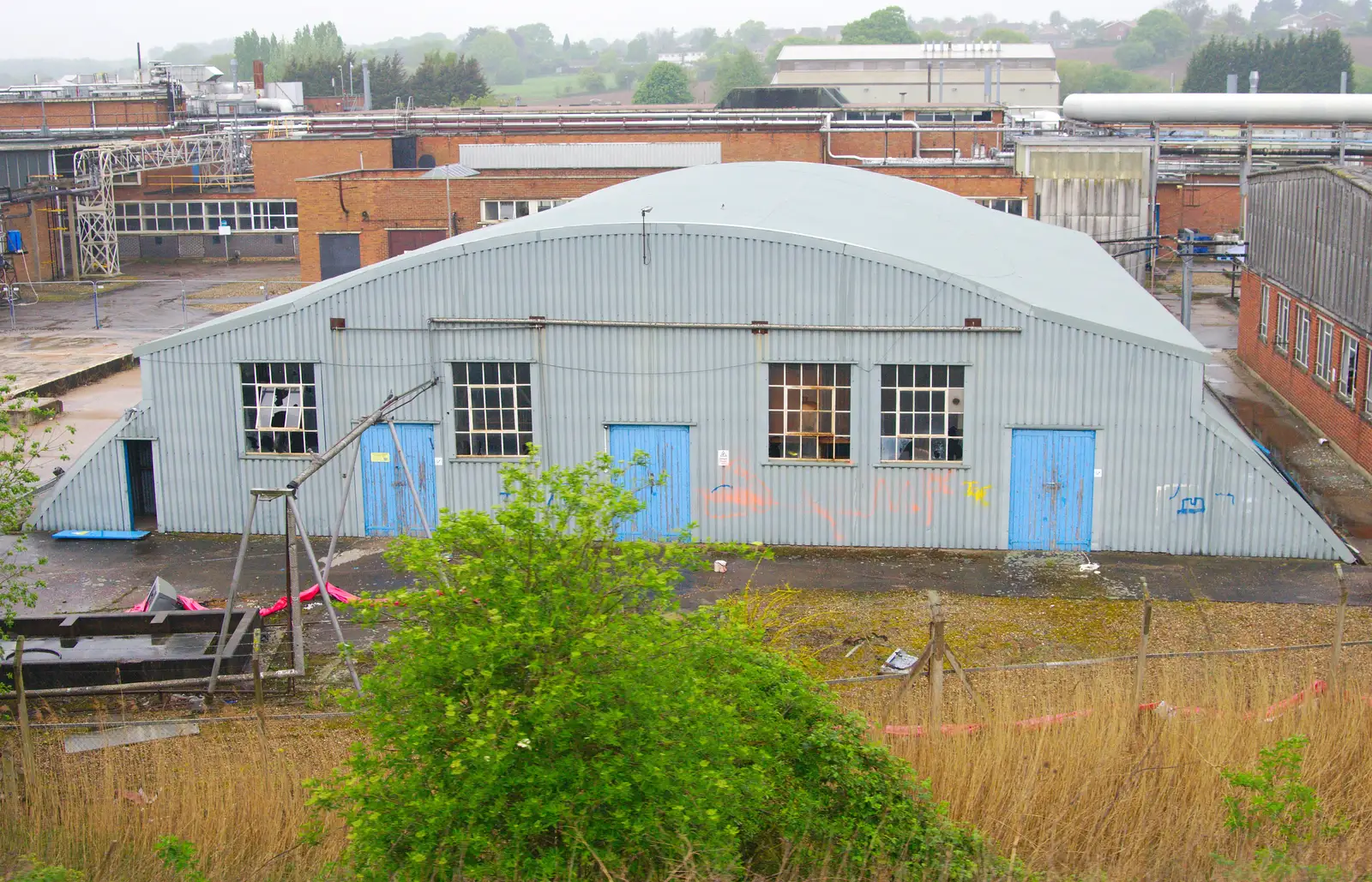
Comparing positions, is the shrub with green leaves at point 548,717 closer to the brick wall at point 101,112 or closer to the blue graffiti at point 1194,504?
the blue graffiti at point 1194,504

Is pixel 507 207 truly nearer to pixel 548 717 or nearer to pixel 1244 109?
pixel 1244 109

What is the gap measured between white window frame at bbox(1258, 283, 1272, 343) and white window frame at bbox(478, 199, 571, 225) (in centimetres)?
2055

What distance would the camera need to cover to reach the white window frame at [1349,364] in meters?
24.2

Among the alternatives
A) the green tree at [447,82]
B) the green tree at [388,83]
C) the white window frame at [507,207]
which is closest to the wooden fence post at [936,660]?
Result: the white window frame at [507,207]

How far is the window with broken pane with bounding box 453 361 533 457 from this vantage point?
20.7m

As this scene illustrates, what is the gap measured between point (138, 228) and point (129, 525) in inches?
1726

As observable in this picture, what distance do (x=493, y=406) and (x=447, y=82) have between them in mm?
112115

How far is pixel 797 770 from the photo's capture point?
10.2m

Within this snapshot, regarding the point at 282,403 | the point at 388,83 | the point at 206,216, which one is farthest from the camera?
the point at 388,83

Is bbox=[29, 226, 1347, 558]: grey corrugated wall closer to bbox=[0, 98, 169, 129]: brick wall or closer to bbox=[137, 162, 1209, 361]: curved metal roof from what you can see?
bbox=[137, 162, 1209, 361]: curved metal roof

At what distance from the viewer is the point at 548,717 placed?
8102 millimetres

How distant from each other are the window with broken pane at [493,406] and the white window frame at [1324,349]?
15.4 meters

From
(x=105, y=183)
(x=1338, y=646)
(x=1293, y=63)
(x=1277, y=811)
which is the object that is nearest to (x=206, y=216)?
(x=105, y=183)

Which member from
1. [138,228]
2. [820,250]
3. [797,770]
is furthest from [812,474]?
→ [138,228]
